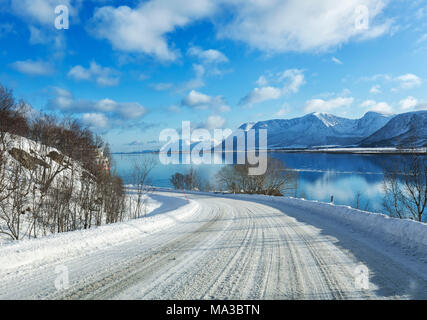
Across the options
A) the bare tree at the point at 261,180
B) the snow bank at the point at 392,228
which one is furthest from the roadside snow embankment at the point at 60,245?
the bare tree at the point at 261,180

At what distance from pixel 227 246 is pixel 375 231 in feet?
16.7

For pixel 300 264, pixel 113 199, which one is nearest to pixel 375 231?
pixel 300 264

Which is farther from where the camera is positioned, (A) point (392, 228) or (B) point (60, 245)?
(A) point (392, 228)

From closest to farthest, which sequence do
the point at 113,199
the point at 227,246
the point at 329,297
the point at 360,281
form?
the point at 329,297, the point at 360,281, the point at 227,246, the point at 113,199

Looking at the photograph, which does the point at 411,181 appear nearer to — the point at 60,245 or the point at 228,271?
the point at 228,271

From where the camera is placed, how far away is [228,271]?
4137mm

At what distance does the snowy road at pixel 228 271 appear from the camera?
131 inches

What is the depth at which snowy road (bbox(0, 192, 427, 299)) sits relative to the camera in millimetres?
3336

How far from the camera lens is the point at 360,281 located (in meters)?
3.74

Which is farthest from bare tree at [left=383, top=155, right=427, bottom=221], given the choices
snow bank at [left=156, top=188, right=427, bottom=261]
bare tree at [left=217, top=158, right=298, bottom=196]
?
bare tree at [left=217, top=158, right=298, bottom=196]

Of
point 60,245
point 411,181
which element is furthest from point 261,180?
point 60,245

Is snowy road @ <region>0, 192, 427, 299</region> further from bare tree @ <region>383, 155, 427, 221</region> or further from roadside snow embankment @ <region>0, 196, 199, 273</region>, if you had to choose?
bare tree @ <region>383, 155, 427, 221</region>
